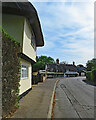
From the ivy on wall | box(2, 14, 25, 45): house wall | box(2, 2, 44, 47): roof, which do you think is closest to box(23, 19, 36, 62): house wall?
box(2, 14, 25, 45): house wall

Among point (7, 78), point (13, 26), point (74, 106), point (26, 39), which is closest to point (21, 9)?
point (13, 26)

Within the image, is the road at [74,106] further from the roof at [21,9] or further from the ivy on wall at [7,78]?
the roof at [21,9]

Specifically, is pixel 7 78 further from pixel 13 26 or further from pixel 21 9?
pixel 21 9

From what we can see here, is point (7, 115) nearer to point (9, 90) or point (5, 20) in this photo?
point (9, 90)

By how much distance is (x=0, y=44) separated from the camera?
388 centimetres

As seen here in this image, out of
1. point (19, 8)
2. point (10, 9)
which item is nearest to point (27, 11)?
point (19, 8)

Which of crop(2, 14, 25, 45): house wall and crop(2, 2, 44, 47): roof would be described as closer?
crop(2, 2, 44, 47): roof

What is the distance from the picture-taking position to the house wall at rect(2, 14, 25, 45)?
708 cm

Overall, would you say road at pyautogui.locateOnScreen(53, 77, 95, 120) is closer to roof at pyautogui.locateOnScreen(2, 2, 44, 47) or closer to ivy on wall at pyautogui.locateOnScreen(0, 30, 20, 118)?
ivy on wall at pyautogui.locateOnScreen(0, 30, 20, 118)

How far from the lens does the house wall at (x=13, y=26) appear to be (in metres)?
7.08

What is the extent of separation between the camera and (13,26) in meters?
7.15

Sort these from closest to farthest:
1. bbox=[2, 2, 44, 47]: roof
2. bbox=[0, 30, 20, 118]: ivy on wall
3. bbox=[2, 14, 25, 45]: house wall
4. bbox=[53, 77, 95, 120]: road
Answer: bbox=[0, 30, 20, 118]: ivy on wall < bbox=[53, 77, 95, 120]: road < bbox=[2, 2, 44, 47]: roof < bbox=[2, 14, 25, 45]: house wall

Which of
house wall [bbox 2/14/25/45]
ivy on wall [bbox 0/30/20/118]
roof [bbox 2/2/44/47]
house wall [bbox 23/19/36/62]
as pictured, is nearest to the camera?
ivy on wall [bbox 0/30/20/118]

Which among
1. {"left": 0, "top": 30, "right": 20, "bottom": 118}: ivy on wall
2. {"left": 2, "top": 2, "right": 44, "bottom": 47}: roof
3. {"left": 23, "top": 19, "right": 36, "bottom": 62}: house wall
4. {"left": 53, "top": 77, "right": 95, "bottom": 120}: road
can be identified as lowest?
{"left": 53, "top": 77, "right": 95, "bottom": 120}: road
